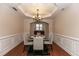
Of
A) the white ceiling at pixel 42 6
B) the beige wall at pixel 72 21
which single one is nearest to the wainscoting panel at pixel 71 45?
the beige wall at pixel 72 21

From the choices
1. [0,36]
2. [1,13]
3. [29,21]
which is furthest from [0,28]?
[29,21]

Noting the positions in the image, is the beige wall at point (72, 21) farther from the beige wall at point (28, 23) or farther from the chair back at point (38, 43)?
the beige wall at point (28, 23)

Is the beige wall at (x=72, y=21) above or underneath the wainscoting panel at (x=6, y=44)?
above

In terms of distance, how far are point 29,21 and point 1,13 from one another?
607cm

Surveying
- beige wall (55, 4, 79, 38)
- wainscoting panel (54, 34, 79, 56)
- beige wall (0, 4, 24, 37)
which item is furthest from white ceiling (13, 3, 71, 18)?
wainscoting panel (54, 34, 79, 56)

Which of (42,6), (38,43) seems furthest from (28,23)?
(38,43)

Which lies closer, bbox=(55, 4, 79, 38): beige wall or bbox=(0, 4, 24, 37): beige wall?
bbox=(55, 4, 79, 38): beige wall

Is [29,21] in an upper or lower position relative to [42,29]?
upper

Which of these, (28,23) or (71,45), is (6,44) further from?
(28,23)

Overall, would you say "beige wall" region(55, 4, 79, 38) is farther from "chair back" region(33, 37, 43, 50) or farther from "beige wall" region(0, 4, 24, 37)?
"beige wall" region(0, 4, 24, 37)

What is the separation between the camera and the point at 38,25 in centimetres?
1188

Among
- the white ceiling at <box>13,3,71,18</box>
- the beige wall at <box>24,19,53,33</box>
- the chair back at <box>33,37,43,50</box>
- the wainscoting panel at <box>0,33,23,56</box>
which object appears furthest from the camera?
the beige wall at <box>24,19,53,33</box>

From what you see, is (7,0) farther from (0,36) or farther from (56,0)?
(0,36)

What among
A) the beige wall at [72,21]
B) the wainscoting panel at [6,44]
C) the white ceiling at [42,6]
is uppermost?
the white ceiling at [42,6]
